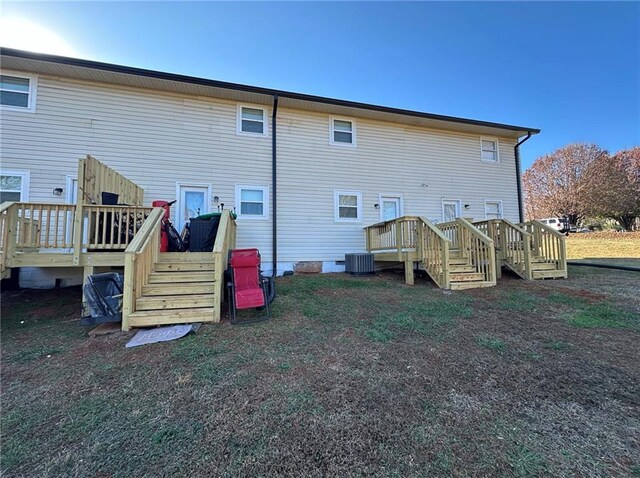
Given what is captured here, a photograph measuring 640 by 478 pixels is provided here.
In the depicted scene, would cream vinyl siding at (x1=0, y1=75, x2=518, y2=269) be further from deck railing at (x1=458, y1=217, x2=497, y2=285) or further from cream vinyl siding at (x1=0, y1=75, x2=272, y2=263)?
deck railing at (x1=458, y1=217, x2=497, y2=285)

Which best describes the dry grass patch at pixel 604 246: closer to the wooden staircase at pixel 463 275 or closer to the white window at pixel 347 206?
the wooden staircase at pixel 463 275

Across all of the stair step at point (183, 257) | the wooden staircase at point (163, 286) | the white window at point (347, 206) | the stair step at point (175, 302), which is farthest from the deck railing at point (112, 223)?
the white window at point (347, 206)

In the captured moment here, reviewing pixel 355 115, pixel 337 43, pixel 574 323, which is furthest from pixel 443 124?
pixel 574 323

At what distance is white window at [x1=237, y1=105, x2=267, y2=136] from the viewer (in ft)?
28.7

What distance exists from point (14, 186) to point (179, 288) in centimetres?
606

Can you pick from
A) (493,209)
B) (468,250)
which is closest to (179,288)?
(468,250)

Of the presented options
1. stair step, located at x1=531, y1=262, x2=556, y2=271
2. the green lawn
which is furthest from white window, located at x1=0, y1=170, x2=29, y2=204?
stair step, located at x1=531, y1=262, x2=556, y2=271

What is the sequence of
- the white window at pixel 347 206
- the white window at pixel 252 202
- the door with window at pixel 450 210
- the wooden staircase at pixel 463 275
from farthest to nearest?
the door with window at pixel 450 210, the white window at pixel 347 206, the white window at pixel 252 202, the wooden staircase at pixel 463 275

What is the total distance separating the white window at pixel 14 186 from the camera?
22.5ft

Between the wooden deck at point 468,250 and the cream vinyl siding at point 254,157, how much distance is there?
6.90ft

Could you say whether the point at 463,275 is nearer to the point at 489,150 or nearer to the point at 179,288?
the point at 179,288

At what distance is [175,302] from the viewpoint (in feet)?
14.3

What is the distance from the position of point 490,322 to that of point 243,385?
3854mm

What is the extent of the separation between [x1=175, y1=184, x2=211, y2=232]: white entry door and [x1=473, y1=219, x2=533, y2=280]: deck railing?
8.44m
